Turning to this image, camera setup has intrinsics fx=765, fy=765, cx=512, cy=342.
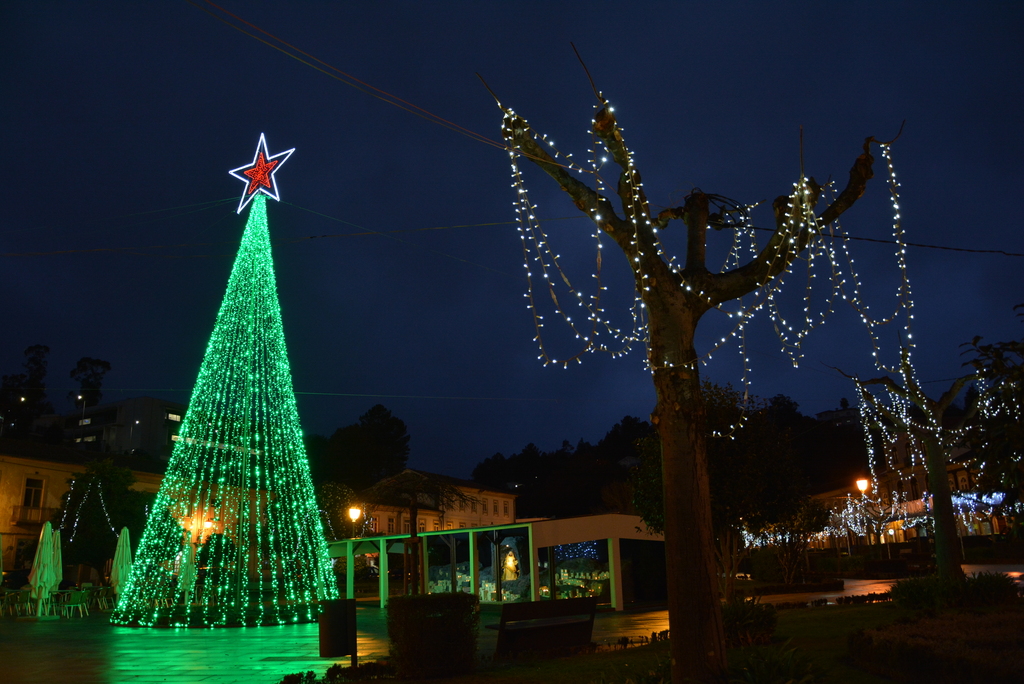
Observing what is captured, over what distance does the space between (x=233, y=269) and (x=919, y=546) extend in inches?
1485

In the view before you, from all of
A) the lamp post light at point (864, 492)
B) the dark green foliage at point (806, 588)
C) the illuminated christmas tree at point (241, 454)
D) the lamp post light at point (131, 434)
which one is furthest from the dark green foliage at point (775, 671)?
the lamp post light at point (131, 434)

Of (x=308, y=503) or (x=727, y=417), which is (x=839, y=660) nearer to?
(x=727, y=417)

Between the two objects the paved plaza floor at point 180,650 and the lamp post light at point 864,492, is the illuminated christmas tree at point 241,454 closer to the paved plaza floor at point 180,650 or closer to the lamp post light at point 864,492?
the paved plaza floor at point 180,650

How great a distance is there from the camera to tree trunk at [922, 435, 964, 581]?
1494cm

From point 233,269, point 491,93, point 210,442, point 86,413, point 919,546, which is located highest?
point 86,413

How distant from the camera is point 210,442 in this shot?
1798 centimetres

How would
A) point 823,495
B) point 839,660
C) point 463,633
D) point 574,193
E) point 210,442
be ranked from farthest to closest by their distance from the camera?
point 823,495, point 210,442, point 463,633, point 839,660, point 574,193

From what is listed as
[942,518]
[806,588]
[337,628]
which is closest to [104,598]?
[337,628]

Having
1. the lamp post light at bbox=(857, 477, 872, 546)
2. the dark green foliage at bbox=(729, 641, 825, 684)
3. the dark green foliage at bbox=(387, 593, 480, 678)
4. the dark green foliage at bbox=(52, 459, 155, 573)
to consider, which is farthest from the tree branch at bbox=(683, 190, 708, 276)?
the dark green foliage at bbox=(52, 459, 155, 573)

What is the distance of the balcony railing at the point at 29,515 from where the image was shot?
34.3 metres

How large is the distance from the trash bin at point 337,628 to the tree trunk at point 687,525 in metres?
4.61

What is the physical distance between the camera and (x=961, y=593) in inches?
516

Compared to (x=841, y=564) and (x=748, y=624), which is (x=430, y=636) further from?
(x=841, y=564)

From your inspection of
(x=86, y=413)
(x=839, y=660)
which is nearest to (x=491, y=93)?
(x=839, y=660)
